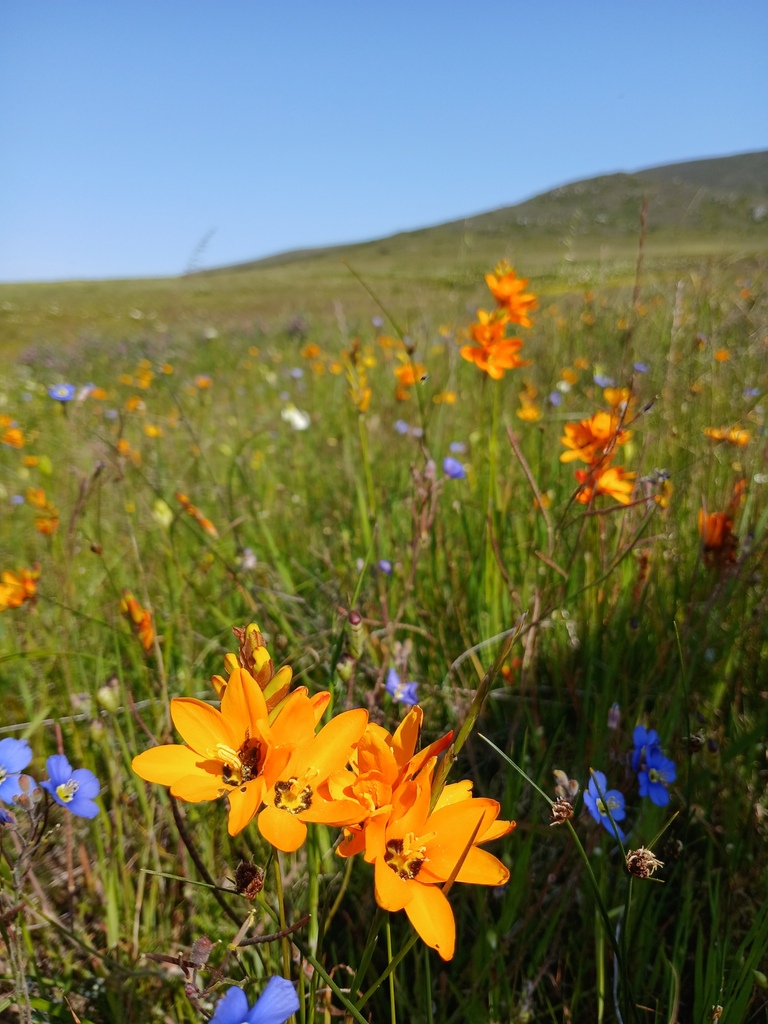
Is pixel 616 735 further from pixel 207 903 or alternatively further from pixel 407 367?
pixel 407 367

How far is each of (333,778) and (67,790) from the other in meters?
0.51

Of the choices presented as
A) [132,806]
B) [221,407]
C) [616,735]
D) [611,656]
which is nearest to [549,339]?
[221,407]

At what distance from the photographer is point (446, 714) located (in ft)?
4.75

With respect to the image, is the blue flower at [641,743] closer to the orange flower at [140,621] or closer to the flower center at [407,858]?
the flower center at [407,858]

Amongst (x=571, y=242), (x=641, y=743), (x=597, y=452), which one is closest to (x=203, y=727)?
(x=641, y=743)

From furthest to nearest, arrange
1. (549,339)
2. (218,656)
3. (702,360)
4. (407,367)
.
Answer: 1. (549,339)
2. (702,360)
3. (407,367)
4. (218,656)

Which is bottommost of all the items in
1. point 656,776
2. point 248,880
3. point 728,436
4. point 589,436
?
point 656,776

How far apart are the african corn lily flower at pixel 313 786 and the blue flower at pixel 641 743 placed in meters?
0.58

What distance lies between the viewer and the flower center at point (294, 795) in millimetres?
537

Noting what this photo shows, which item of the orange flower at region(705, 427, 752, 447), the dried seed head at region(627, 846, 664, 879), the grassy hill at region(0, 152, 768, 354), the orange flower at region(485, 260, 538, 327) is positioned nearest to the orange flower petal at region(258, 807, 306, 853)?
the dried seed head at region(627, 846, 664, 879)

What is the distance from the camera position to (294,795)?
541 millimetres

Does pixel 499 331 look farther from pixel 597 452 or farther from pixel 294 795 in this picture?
pixel 294 795

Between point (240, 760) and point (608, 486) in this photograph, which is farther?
point (608, 486)

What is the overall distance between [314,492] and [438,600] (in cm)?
137
